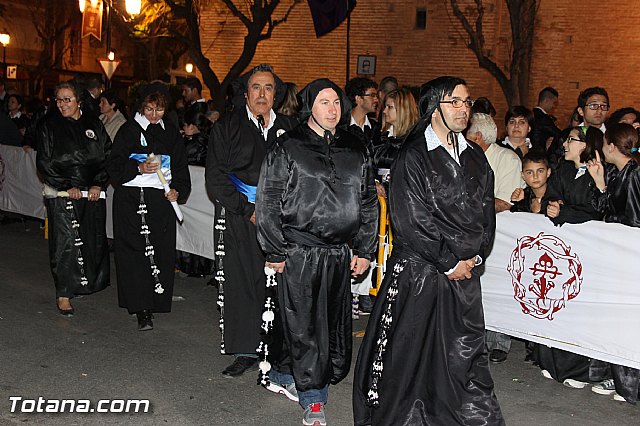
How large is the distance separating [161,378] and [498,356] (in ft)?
9.26

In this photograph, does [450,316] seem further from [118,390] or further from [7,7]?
[7,7]

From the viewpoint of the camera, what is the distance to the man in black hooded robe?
5879mm

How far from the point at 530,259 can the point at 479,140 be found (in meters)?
1.28

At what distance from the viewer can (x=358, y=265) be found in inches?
243

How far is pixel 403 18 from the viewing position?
1006 inches

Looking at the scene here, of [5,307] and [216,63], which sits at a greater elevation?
[216,63]

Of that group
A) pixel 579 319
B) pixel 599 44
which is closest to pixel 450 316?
pixel 579 319

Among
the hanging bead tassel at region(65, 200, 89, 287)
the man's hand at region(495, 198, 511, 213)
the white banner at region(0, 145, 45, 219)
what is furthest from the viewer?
the white banner at region(0, 145, 45, 219)

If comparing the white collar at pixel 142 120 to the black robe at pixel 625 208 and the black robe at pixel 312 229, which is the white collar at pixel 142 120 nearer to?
the black robe at pixel 312 229

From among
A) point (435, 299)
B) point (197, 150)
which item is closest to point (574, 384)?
point (435, 299)

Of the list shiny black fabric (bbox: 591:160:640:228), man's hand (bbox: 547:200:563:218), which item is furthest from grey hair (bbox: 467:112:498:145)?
shiny black fabric (bbox: 591:160:640:228)

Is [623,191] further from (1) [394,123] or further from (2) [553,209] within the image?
(1) [394,123]

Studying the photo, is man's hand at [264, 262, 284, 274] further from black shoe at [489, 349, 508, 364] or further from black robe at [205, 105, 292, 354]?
black shoe at [489, 349, 508, 364]

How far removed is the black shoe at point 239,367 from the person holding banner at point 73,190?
2.37 meters
